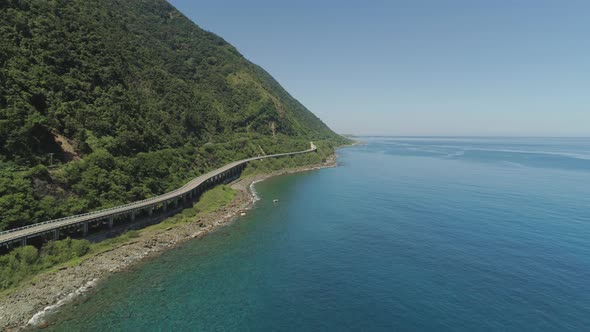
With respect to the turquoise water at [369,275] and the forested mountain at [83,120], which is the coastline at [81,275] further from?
the forested mountain at [83,120]

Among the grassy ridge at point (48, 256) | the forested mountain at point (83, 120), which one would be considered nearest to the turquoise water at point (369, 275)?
the grassy ridge at point (48, 256)

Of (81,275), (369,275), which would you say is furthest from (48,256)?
(369,275)

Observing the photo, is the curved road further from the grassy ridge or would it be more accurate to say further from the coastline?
the coastline

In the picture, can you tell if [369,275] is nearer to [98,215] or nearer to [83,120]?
[98,215]

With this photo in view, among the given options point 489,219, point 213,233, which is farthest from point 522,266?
point 213,233

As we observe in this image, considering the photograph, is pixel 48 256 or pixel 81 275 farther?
pixel 48 256

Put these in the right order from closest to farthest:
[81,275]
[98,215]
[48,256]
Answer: [81,275], [48,256], [98,215]

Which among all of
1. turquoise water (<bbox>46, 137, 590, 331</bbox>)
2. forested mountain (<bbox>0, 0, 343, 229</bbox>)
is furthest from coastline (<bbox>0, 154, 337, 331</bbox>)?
forested mountain (<bbox>0, 0, 343, 229</bbox>)

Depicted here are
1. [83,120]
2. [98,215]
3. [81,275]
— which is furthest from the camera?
[83,120]
